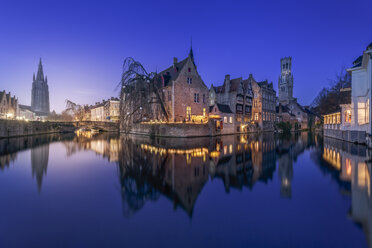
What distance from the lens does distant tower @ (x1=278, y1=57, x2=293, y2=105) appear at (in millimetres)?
108688

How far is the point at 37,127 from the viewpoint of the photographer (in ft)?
132

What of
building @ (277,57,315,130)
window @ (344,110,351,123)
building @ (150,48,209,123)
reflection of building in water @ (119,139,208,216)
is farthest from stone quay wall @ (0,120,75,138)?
building @ (277,57,315,130)

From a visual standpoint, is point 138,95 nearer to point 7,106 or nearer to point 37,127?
point 37,127

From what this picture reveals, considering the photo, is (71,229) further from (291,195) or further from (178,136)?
(178,136)

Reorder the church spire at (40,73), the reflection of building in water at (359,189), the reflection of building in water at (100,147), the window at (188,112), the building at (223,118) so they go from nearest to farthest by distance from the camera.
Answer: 1. the reflection of building in water at (359,189)
2. the reflection of building in water at (100,147)
3. the window at (188,112)
4. the building at (223,118)
5. the church spire at (40,73)

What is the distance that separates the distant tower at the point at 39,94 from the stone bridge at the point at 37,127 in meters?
117

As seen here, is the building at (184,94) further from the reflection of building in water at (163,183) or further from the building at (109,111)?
the building at (109,111)

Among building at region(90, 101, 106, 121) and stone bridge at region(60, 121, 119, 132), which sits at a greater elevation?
building at region(90, 101, 106, 121)

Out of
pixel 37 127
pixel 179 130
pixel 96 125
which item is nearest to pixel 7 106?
pixel 96 125

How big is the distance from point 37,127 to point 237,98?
4272 cm

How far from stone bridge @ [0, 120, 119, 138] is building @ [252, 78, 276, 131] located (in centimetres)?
3843

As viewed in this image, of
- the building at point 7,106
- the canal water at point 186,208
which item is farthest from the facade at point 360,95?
the building at point 7,106

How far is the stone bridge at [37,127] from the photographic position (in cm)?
2792

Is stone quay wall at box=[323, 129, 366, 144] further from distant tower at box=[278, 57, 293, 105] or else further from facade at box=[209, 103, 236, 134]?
distant tower at box=[278, 57, 293, 105]
